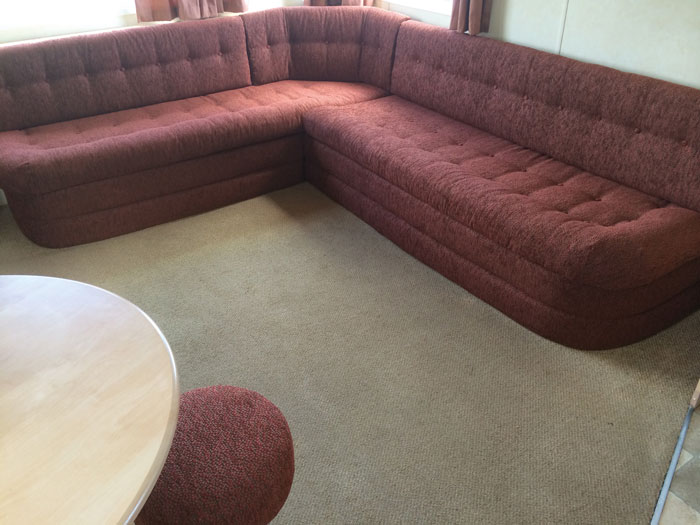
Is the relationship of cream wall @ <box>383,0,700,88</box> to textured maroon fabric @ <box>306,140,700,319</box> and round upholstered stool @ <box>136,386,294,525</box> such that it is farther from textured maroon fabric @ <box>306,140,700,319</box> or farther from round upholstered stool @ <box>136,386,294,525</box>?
round upholstered stool @ <box>136,386,294,525</box>

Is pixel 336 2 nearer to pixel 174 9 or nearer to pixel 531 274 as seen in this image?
pixel 174 9

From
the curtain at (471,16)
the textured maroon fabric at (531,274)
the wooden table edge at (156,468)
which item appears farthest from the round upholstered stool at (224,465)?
the curtain at (471,16)

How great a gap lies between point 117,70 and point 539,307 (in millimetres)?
2407

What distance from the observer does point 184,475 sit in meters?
1.20

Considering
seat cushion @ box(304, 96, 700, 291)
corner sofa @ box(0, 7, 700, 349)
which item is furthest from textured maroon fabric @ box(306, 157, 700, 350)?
seat cushion @ box(304, 96, 700, 291)

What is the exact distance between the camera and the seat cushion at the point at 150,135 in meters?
2.52

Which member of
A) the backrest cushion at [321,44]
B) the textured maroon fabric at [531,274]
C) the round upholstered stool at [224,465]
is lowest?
the textured maroon fabric at [531,274]

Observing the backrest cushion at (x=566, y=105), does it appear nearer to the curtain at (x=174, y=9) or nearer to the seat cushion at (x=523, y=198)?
the seat cushion at (x=523, y=198)

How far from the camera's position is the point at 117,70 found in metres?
2.99

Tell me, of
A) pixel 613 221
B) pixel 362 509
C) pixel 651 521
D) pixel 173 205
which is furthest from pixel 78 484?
pixel 173 205

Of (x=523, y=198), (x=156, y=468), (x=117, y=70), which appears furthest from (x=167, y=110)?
(x=156, y=468)

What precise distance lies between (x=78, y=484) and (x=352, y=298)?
158cm

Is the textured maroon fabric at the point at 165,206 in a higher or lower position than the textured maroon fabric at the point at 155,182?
lower

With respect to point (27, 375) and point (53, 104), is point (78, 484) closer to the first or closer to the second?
point (27, 375)
